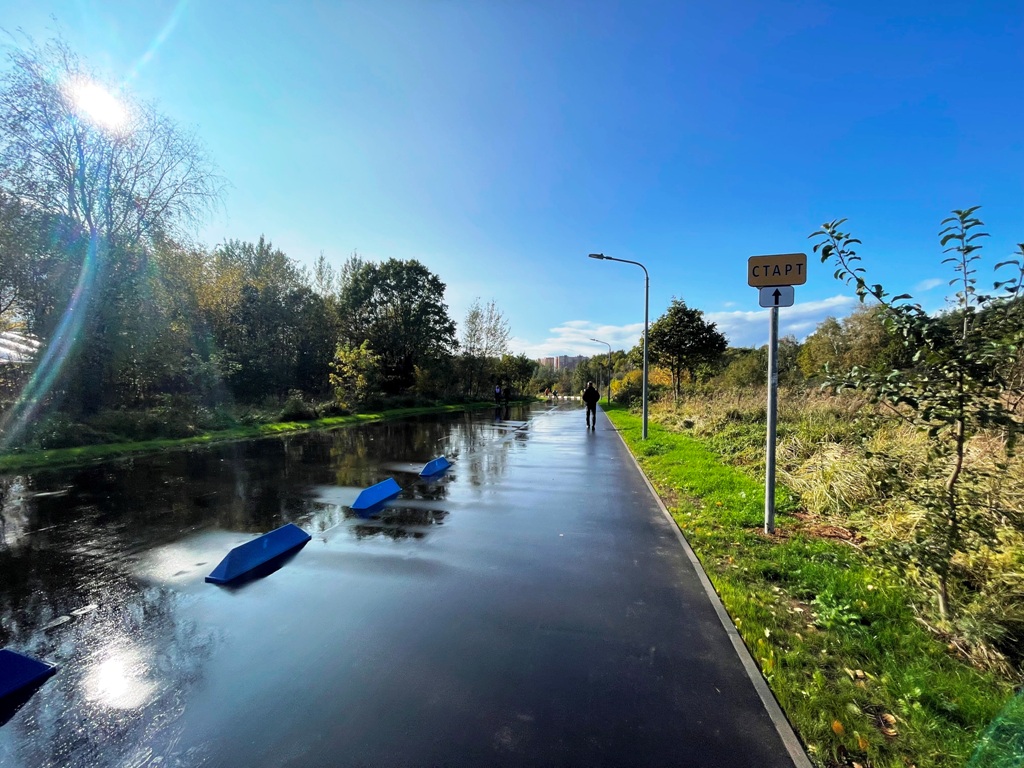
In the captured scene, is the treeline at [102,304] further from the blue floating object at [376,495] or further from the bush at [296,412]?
the blue floating object at [376,495]

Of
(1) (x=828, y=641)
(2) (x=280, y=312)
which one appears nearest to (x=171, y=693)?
(1) (x=828, y=641)

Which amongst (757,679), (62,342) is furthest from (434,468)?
(62,342)

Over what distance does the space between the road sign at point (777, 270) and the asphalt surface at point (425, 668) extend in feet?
11.2

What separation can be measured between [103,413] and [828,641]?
19617mm

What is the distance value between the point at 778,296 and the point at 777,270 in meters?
0.32

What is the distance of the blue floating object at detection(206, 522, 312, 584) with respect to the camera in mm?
4480

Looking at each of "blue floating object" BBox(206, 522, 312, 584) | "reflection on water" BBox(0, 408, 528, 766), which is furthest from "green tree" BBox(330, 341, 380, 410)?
"blue floating object" BBox(206, 522, 312, 584)

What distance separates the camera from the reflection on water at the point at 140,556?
2.58m

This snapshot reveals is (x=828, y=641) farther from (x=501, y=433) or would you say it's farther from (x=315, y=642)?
(x=501, y=433)

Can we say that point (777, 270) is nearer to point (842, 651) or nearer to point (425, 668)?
point (842, 651)

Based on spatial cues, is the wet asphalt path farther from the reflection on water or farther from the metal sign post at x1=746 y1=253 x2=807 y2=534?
the metal sign post at x1=746 y1=253 x2=807 y2=534

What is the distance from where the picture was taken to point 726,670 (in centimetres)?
304

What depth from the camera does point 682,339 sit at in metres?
23.6

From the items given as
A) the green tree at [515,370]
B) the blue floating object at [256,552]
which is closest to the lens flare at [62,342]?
the blue floating object at [256,552]
